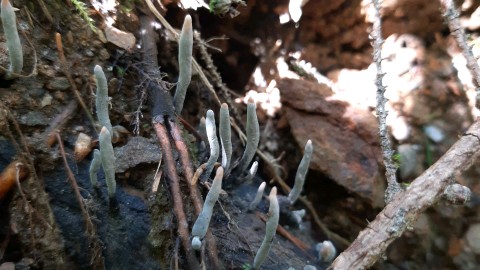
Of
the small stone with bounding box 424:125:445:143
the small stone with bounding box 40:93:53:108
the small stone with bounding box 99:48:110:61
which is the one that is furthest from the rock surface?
the small stone with bounding box 40:93:53:108

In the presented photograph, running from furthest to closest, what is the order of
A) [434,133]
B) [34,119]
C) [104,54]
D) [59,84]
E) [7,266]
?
[434,133] → [104,54] → [59,84] → [34,119] → [7,266]

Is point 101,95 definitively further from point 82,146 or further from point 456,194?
point 456,194

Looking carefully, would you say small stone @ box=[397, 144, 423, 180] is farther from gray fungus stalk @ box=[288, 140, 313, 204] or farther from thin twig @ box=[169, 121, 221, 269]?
thin twig @ box=[169, 121, 221, 269]

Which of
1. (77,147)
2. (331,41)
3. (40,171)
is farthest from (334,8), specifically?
(40,171)

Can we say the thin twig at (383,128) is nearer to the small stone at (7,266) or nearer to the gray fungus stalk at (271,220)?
the gray fungus stalk at (271,220)

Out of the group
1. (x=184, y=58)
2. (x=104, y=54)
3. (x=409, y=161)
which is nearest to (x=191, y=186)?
(x=184, y=58)
